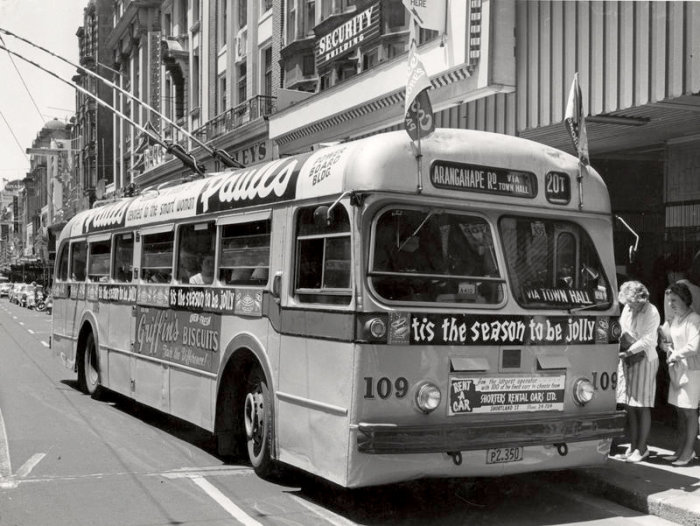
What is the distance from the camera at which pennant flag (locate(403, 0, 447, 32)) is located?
12.6 m

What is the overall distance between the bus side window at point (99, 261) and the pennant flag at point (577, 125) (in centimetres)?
690

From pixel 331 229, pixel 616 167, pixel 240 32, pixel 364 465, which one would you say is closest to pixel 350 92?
pixel 616 167

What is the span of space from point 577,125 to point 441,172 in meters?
1.59

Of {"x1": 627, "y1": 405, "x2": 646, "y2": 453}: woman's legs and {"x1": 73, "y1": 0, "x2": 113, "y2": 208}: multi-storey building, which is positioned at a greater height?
{"x1": 73, "y1": 0, "x2": 113, "y2": 208}: multi-storey building

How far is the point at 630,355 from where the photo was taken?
7.91 meters

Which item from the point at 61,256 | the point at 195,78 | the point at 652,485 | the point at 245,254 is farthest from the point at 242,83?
the point at 652,485

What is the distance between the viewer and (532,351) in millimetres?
6422

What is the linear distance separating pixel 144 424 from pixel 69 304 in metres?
3.90

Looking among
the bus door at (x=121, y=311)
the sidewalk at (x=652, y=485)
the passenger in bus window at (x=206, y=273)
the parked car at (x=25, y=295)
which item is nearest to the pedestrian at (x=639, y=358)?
the sidewalk at (x=652, y=485)

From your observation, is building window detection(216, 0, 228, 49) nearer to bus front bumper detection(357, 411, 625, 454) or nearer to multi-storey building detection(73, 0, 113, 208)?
multi-storey building detection(73, 0, 113, 208)

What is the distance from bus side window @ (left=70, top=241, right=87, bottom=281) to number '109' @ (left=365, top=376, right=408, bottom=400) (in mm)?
8191

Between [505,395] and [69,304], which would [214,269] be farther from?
[69,304]

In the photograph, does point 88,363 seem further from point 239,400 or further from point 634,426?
point 634,426

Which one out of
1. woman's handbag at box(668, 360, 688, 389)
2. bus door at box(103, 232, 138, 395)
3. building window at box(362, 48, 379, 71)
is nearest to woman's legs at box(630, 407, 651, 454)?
woman's handbag at box(668, 360, 688, 389)
